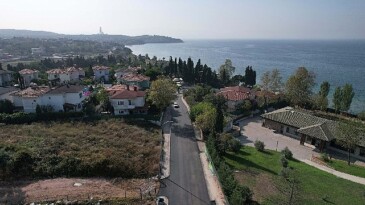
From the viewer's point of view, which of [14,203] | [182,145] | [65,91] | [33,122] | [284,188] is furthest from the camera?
[65,91]

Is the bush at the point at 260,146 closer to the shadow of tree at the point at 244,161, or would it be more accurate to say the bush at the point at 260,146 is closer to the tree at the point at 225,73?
the shadow of tree at the point at 244,161

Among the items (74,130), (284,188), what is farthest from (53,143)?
(284,188)

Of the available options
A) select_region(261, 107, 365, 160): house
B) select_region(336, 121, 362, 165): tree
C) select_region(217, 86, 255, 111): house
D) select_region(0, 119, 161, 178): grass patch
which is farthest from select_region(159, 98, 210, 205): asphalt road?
select_region(336, 121, 362, 165): tree

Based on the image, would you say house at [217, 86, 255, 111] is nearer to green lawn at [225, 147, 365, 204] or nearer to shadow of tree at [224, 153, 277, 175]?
green lawn at [225, 147, 365, 204]

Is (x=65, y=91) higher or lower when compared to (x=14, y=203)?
higher

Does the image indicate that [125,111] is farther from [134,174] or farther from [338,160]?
[338,160]

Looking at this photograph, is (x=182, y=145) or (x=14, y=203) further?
(x=182, y=145)
